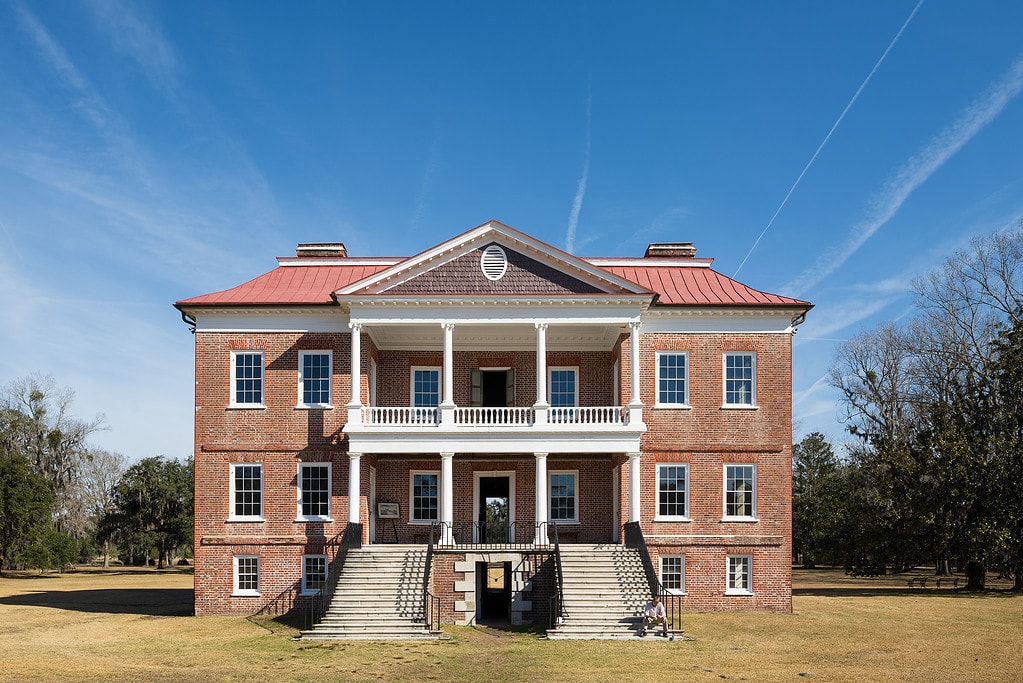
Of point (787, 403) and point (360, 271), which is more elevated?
point (360, 271)

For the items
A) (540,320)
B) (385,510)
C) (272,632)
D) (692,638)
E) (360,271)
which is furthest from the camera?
(360,271)

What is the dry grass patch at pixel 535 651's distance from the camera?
1772 cm

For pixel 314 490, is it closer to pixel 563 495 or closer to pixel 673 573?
pixel 563 495

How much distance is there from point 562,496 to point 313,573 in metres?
8.02

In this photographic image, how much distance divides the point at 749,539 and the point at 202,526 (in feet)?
53.7

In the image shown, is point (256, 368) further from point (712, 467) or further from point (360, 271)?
point (712, 467)

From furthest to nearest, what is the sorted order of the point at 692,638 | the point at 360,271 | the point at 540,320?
the point at 360,271
the point at 540,320
the point at 692,638

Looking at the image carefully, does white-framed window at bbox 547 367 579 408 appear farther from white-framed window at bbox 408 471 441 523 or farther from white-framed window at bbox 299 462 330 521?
white-framed window at bbox 299 462 330 521

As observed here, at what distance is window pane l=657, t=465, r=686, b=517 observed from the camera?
28.7 meters

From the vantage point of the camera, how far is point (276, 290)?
29.7 metres

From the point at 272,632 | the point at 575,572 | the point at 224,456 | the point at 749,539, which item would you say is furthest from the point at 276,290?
the point at 749,539

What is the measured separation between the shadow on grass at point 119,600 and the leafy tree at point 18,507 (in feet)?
40.2

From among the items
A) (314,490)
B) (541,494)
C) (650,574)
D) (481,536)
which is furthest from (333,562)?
(650,574)

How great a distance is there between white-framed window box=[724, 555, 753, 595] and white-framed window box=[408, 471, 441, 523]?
923 centimetres
